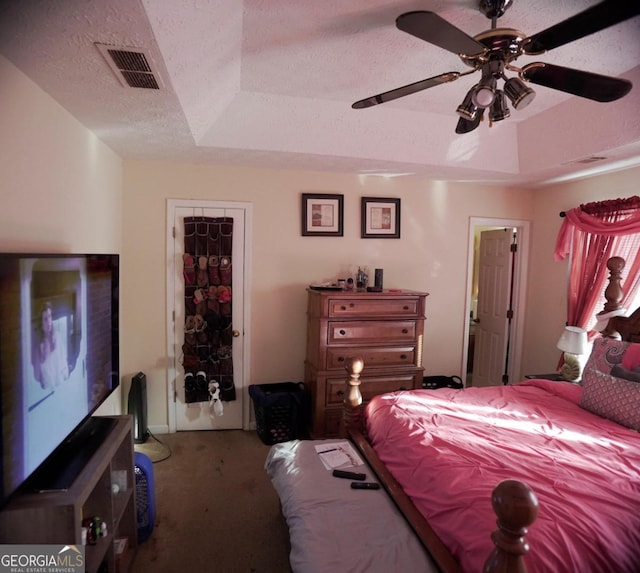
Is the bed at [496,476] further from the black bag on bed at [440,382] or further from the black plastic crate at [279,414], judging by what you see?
the black bag on bed at [440,382]

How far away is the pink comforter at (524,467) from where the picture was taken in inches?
49.8

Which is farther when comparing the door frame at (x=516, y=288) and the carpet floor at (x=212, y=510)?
Result: the door frame at (x=516, y=288)

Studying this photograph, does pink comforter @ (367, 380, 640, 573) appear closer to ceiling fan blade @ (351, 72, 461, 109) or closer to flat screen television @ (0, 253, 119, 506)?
flat screen television @ (0, 253, 119, 506)

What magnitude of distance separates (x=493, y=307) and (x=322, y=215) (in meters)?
2.37

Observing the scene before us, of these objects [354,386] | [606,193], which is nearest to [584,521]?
[354,386]

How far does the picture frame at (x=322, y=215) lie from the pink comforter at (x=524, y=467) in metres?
1.68

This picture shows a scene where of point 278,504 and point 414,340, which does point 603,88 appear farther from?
point 278,504

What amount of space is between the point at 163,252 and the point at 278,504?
Result: 2.20m

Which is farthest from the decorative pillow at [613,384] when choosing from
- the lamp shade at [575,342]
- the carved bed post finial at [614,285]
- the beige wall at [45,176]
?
the beige wall at [45,176]

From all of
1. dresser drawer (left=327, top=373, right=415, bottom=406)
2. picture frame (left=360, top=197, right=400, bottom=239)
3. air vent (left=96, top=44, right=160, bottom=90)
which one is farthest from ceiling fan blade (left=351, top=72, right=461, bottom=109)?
dresser drawer (left=327, top=373, right=415, bottom=406)

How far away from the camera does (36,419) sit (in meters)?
1.31

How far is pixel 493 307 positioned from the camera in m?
4.37

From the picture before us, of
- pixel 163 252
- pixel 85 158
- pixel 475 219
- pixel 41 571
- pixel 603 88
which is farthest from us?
pixel 475 219

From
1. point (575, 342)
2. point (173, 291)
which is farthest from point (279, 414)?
point (575, 342)
